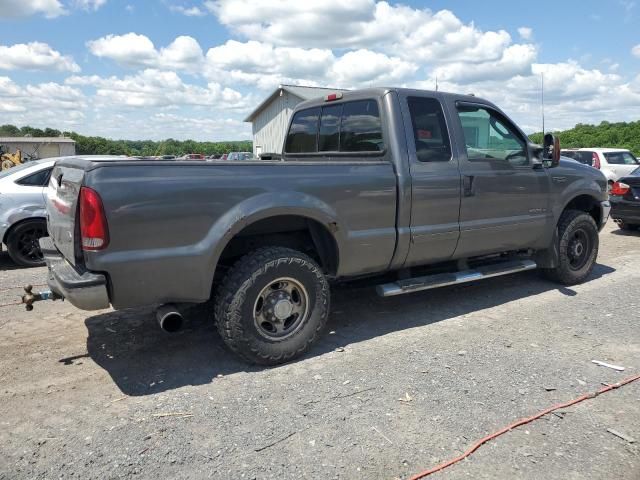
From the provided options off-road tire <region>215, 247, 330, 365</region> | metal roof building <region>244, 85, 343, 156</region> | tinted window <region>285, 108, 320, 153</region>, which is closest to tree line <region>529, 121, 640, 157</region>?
metal roof building <region>244, 85, 343, 156</region>

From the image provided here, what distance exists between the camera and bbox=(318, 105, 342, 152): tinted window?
Result: 501 cm

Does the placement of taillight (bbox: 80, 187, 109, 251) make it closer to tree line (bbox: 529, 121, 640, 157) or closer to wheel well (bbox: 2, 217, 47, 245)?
wheel well (bbox: 2, 217, 47, 245)

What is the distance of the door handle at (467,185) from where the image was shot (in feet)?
15.5

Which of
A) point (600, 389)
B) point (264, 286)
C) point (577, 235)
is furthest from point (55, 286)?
point (577, 235)

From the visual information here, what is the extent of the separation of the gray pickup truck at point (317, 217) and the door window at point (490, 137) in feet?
0.05

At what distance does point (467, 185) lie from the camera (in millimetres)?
4742

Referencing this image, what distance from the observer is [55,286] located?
3.46 m

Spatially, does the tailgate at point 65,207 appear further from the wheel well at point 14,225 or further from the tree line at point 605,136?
the tree line at point 605,136

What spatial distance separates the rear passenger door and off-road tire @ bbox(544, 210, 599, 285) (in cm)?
188

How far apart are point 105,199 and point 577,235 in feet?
17.6

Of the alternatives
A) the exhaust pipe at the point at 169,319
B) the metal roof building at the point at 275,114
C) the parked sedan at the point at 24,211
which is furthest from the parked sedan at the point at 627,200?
the metal roof building at the point at 275,114

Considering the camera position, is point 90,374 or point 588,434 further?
point 90,374

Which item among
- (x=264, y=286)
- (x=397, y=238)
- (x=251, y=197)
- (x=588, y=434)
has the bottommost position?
(x=588, y=434)

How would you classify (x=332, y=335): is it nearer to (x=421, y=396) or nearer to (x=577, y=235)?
(x=421, y=396)
